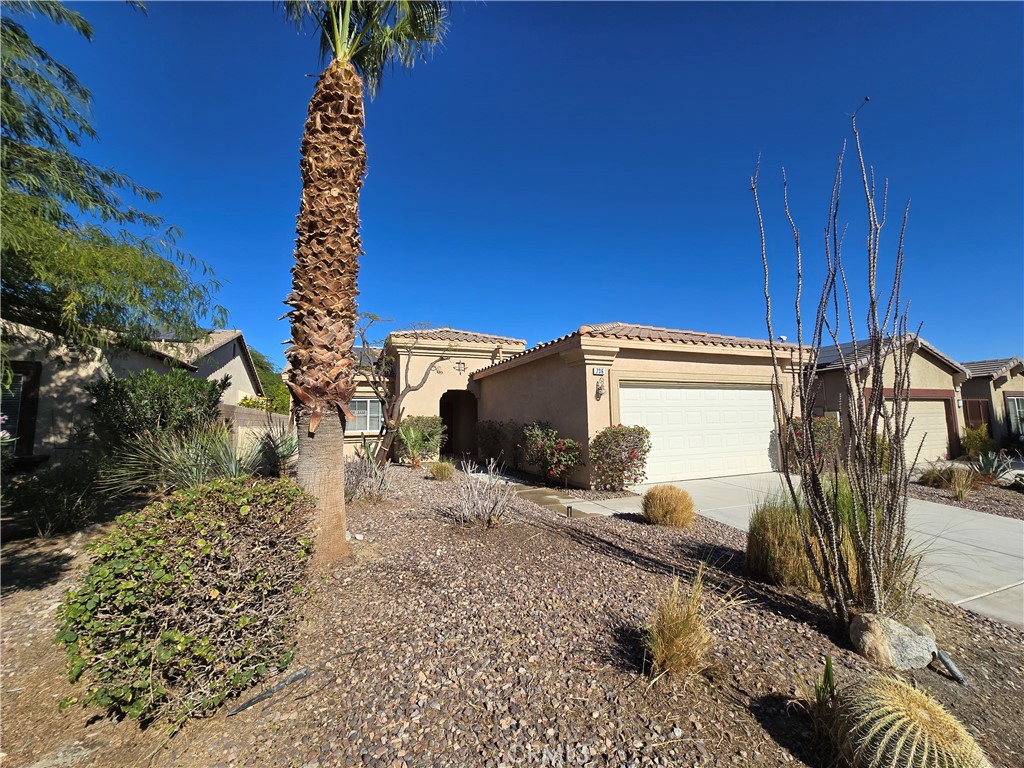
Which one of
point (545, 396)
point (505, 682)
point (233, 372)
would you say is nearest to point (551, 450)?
point (545, 396)

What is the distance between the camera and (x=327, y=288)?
4699mm

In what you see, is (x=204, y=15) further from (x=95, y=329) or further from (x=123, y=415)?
(x=123, y=415)

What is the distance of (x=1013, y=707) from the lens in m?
2.70

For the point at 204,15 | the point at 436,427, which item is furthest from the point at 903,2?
the point at 436,427

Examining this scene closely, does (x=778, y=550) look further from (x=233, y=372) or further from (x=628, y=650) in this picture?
(x=233, y=372)

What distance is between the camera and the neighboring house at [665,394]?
386 inches

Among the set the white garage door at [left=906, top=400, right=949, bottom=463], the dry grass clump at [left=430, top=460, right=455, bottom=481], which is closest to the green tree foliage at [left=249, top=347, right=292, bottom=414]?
the dry grass clump at [left=430, top=460, right=455, bottom=481]

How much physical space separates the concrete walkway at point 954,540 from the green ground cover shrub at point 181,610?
523 centimetres

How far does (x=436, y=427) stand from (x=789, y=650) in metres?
12.5

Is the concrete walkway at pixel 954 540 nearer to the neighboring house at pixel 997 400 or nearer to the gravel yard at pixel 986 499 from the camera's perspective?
the gravel yard at pixel 986 499

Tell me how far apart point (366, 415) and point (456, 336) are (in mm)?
4495

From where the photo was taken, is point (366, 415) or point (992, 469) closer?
point (992, 469)

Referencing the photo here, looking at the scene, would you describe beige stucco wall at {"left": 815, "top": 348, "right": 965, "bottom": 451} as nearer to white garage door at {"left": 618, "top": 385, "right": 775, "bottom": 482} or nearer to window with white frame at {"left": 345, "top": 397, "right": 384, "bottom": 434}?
white garage door at {"left": 618, "top": 385, "right": 775, "bottom": 482}

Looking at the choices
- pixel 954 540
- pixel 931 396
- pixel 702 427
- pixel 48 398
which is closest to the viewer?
pixel 954 540
